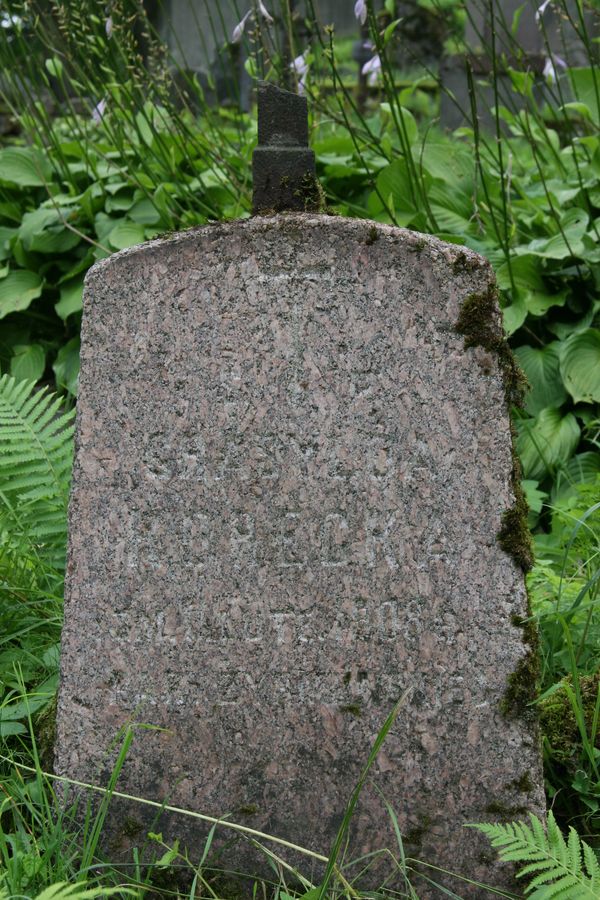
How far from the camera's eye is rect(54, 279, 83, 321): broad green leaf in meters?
4.00

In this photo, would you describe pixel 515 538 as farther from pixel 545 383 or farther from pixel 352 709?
pixel 545 383

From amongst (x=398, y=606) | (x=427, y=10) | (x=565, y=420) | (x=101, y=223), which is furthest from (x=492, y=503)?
(x=427, y=10)

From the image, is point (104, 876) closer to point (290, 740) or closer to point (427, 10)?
point (290, 740)

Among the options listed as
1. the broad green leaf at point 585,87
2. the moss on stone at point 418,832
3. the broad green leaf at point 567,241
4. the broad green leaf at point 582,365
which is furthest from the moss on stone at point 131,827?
the broad green leaf at point 585,87

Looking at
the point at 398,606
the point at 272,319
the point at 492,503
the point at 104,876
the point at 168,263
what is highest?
the point at 168,263

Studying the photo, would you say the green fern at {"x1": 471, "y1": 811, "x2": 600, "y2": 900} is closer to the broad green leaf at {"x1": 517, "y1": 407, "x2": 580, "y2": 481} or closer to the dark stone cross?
the dark stone cross

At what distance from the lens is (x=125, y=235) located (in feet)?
13.1

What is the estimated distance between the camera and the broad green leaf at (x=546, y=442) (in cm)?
329

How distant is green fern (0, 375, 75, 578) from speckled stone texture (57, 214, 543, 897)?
2.47 ft

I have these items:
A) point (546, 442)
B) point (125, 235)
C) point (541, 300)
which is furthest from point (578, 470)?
point (125, 235)

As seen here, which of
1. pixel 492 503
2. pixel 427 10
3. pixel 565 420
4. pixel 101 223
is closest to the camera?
pixel 492 503

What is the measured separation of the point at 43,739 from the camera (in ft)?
5.96

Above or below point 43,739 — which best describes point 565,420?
below

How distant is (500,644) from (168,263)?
0.89 metres
